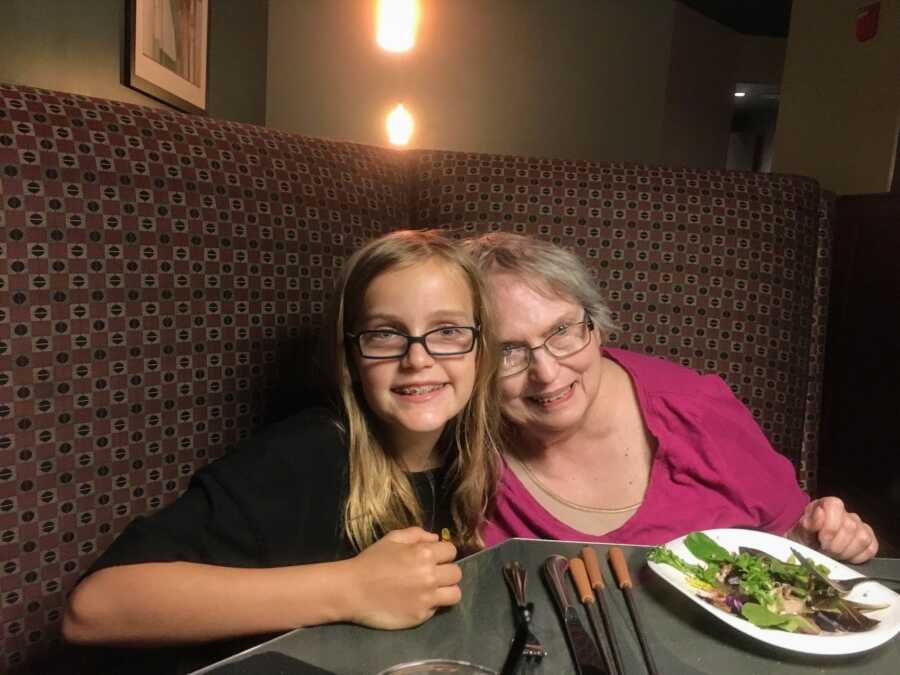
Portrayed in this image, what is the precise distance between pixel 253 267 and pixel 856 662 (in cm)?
101

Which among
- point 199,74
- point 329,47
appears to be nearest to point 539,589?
point 199,74

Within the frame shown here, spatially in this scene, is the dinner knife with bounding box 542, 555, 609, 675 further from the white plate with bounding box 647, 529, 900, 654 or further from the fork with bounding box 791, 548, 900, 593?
the fork with bounding box 791, 548, 900, 593

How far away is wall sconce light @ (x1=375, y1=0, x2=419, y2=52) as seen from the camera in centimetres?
329

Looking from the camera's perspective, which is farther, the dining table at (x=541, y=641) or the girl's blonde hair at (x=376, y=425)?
the girl's blonde hair at (x=376, y=425)

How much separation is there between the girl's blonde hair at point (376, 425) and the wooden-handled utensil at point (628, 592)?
0.32 meters

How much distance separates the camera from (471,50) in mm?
4980

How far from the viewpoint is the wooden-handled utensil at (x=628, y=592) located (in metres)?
0.68

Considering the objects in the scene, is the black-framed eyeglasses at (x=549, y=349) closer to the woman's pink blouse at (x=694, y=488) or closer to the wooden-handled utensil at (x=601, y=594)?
the woman's pink blouse at (x=694, y=488)

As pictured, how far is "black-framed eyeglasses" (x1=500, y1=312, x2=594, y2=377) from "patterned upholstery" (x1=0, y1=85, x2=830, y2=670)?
1.26 ft

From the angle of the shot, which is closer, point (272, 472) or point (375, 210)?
point (272, 472)

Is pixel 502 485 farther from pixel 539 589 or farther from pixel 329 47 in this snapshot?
pixel 329 47

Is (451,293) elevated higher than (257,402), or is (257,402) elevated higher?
(451,293)

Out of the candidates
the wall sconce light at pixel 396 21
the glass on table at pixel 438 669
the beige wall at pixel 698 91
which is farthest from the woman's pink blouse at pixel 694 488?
the beige wall at pixel 698 91

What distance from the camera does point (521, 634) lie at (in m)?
0.69
